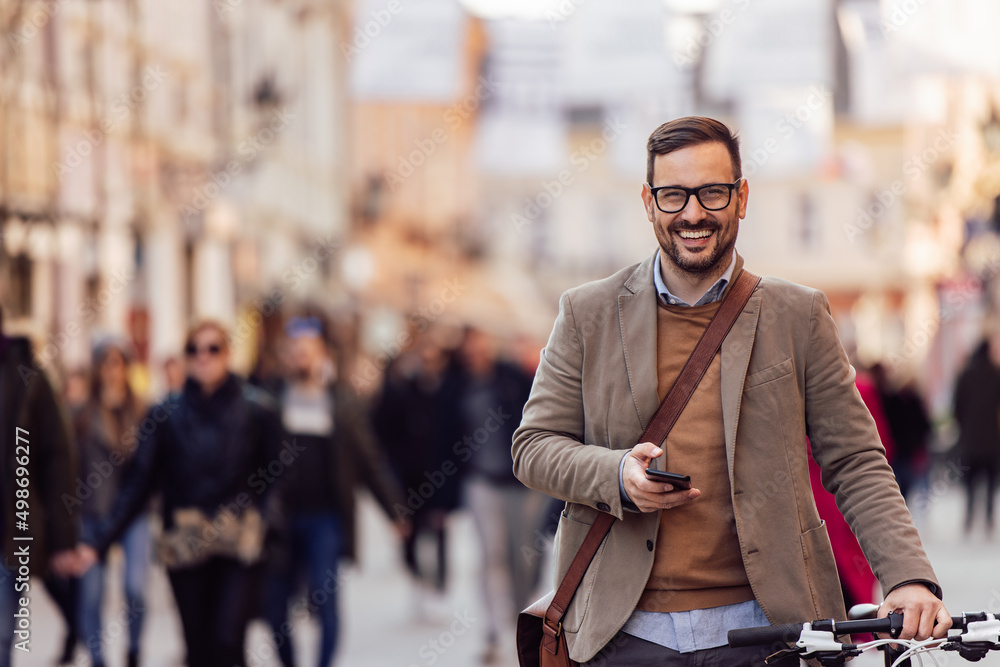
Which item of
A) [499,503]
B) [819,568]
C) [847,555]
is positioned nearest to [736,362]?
[819,568]

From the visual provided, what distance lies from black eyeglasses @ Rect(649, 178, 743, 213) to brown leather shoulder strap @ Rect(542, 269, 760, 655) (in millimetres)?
218

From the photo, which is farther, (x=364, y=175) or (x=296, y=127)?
(x=364, y=175)

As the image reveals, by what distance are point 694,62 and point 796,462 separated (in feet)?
45.0

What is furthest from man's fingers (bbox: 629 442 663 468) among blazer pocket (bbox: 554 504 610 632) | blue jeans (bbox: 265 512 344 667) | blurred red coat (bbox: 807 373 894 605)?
blue jeans (bbox: 265 512 344 667)

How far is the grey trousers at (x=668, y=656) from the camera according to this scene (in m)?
3.09

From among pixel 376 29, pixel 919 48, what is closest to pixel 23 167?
pixel 376 29

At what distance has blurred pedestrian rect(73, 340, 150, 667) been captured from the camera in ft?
30.7

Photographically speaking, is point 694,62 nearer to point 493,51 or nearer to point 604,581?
point 493,51

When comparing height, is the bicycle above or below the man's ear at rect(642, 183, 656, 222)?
below

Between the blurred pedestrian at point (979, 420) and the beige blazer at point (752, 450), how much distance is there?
13255mm

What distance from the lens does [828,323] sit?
322cm

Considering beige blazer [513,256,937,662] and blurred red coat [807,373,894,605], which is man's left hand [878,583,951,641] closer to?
beige blazer [513,256,937,662]

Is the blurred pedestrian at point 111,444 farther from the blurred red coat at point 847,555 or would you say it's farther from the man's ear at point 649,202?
the man's ear at point 649,202

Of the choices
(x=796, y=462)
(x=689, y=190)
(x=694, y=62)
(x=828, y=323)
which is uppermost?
(x=694, y=62)
